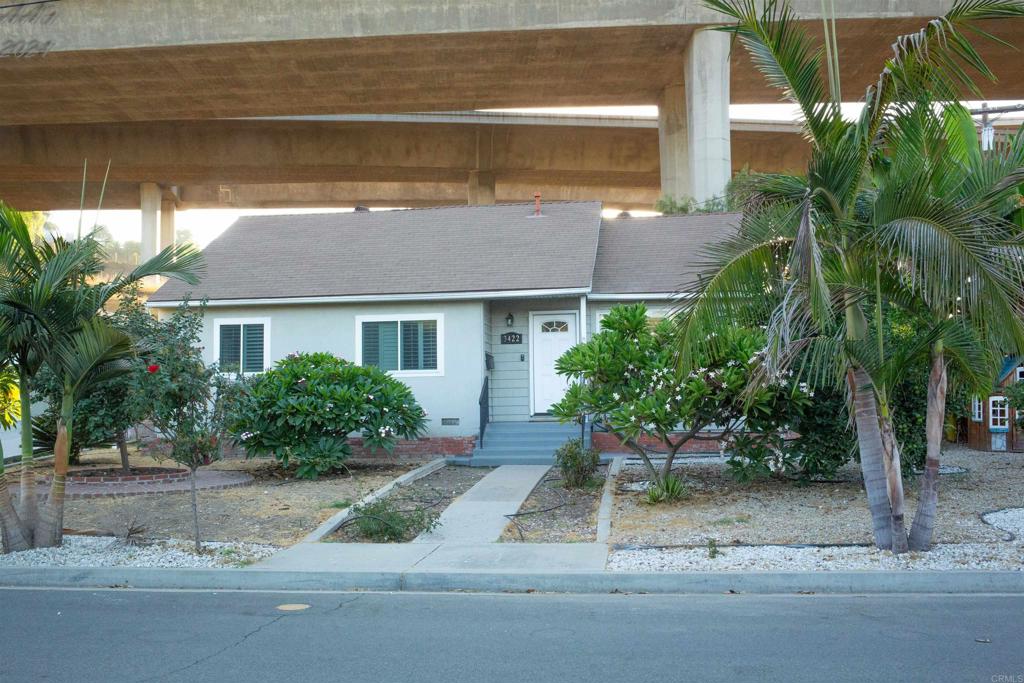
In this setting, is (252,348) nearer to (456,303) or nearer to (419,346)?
(419,346)

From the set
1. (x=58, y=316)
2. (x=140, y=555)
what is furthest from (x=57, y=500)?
(x=58, y=316)

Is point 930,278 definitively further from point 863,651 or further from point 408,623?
point 408,623

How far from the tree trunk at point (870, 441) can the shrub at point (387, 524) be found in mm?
4898

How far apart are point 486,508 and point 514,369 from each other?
6.83 m

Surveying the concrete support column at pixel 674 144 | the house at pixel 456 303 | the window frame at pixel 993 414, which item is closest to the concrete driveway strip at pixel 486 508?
the house at pixel 456 303

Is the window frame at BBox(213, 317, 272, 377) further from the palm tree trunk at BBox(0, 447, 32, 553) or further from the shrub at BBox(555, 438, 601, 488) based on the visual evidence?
the palm tree trunk at BBox(0, 447, 32, 553)

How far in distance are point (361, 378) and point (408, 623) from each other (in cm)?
851

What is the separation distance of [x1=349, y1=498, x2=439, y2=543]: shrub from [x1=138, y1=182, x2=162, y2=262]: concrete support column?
1378 inches

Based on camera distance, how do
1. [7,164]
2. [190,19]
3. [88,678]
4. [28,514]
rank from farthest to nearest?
[7,164], [190,19], [28,514], [88,678]

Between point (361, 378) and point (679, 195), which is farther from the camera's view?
point (679, 195)

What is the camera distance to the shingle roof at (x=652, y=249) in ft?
59.8

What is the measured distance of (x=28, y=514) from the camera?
32.9 ft

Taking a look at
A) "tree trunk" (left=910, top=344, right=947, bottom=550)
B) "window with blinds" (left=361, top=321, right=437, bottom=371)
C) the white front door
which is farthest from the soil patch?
"tree trunk" (left=910, top=344, right=947, bottom=550)

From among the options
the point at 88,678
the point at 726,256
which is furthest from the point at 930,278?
the point at 88,678
